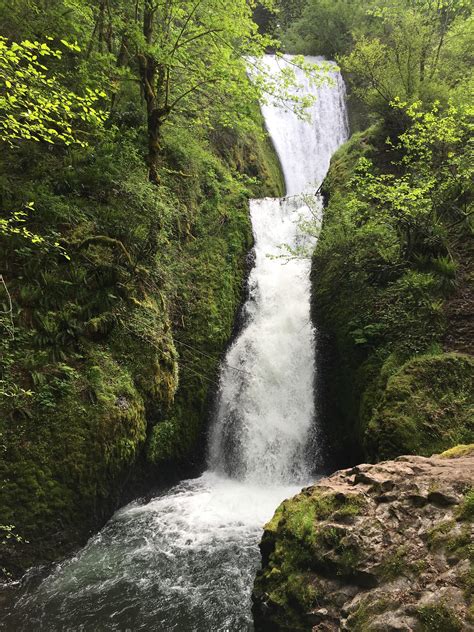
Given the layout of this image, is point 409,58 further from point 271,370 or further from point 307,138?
point 271,370

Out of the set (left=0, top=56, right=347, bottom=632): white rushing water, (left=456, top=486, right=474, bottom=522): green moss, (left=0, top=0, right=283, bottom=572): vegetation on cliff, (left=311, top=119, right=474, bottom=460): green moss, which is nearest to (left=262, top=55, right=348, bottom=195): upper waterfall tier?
(left=0, top=56, right=347, bottom=632): white rushing water

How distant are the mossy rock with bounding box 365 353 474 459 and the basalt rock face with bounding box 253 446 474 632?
1.20m

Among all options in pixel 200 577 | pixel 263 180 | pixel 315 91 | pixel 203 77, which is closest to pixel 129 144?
pixel 203 77

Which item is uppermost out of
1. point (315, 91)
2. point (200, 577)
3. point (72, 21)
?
point (315, 91)

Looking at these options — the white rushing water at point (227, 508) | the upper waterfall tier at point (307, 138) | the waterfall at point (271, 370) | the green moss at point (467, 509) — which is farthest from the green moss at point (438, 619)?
the upper waterfall tier at point (307, 138)

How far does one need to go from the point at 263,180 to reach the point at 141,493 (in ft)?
46.3

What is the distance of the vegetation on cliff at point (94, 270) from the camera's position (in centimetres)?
550

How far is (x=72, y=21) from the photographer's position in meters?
7.12

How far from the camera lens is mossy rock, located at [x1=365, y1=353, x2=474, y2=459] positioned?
20.3 ft

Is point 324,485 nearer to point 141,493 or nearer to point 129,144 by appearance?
point 141,493

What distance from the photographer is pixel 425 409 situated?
21.6ft

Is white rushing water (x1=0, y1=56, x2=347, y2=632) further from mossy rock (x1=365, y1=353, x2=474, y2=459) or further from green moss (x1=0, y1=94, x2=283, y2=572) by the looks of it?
mossy rock (x1=365, y1=353, x2=474, y2=459)

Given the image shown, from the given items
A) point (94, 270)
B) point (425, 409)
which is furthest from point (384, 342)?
point (94, 270)

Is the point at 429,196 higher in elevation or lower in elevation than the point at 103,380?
higher
